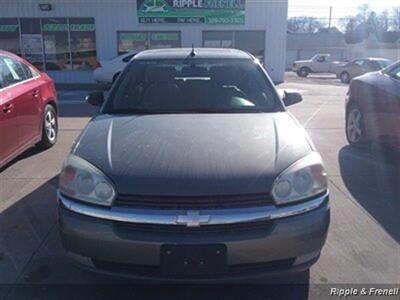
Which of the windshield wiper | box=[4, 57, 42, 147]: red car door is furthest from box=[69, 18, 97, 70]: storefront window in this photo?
the windshield wiper

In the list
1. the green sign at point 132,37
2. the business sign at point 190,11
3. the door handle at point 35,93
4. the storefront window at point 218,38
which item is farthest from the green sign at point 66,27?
the door handle at point 35,93

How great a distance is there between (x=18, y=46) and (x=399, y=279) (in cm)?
1816

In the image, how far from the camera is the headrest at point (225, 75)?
4.07 meters

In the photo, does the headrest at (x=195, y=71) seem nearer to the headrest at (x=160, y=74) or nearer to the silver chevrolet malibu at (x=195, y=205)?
the headrest at (x=160, y=74)

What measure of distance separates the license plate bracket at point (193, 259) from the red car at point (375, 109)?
3.74 m

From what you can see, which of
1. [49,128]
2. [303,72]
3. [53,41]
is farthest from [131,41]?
[303,72]

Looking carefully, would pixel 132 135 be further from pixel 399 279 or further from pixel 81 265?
pixel 399 279

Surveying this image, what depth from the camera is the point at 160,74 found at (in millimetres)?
4145

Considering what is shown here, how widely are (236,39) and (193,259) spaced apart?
16.5 meters

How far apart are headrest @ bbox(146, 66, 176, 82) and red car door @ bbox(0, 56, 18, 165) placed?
183 cm

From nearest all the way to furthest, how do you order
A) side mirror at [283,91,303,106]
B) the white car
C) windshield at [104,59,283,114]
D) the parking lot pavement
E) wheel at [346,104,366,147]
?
the parking lot pavement, windshield at [104,59,283,114], side mirror at [283,91,303,106], wheel at [346,104,366,147], the white car

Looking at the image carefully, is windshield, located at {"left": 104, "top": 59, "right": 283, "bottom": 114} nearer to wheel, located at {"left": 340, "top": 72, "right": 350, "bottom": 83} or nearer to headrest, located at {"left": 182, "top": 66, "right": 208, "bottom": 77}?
headrest, located at {"left": 182, "top": 66, "right": 208, "bottom": 77}

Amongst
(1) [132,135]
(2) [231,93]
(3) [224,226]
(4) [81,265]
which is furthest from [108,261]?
(2) [231,93]

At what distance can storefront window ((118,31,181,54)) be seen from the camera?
1781 cm
